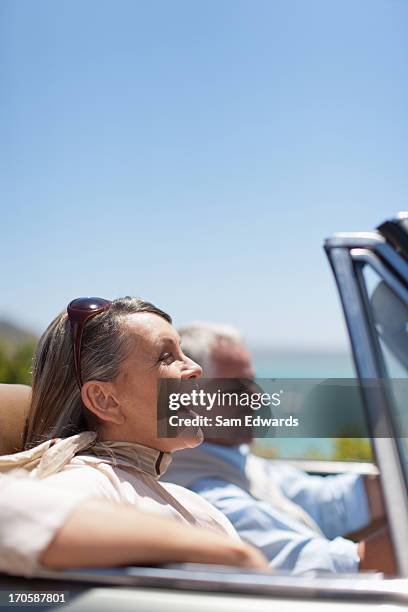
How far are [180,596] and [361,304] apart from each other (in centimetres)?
86

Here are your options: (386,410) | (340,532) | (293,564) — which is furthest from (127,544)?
(340,532)

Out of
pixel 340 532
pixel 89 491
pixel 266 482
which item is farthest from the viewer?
pixel 266 482

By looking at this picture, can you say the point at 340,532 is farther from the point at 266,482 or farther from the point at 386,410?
the point at 386,410

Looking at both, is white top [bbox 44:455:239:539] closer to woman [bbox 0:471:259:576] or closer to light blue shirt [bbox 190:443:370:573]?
woman [bbox 0:471:259:576]

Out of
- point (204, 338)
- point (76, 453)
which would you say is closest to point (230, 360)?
point (204, 338)

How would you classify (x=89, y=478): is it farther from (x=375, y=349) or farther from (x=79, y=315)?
(x=375, y=349)

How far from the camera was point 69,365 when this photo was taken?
1847mm

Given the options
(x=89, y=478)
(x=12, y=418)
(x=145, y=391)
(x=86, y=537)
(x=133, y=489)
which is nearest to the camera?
(x=86, y=537)

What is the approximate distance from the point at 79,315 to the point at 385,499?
2.70ft

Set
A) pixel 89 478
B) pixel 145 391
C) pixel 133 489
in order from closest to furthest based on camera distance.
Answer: pixel 89 478, pixel 133 489, pixel 145 391

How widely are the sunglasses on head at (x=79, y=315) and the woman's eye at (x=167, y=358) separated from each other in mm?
186

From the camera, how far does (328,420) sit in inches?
72.9

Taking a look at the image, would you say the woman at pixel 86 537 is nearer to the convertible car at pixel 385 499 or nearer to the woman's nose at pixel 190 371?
the convertible car at pixel 385 499

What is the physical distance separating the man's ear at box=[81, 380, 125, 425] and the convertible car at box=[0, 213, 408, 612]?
0.25 m
